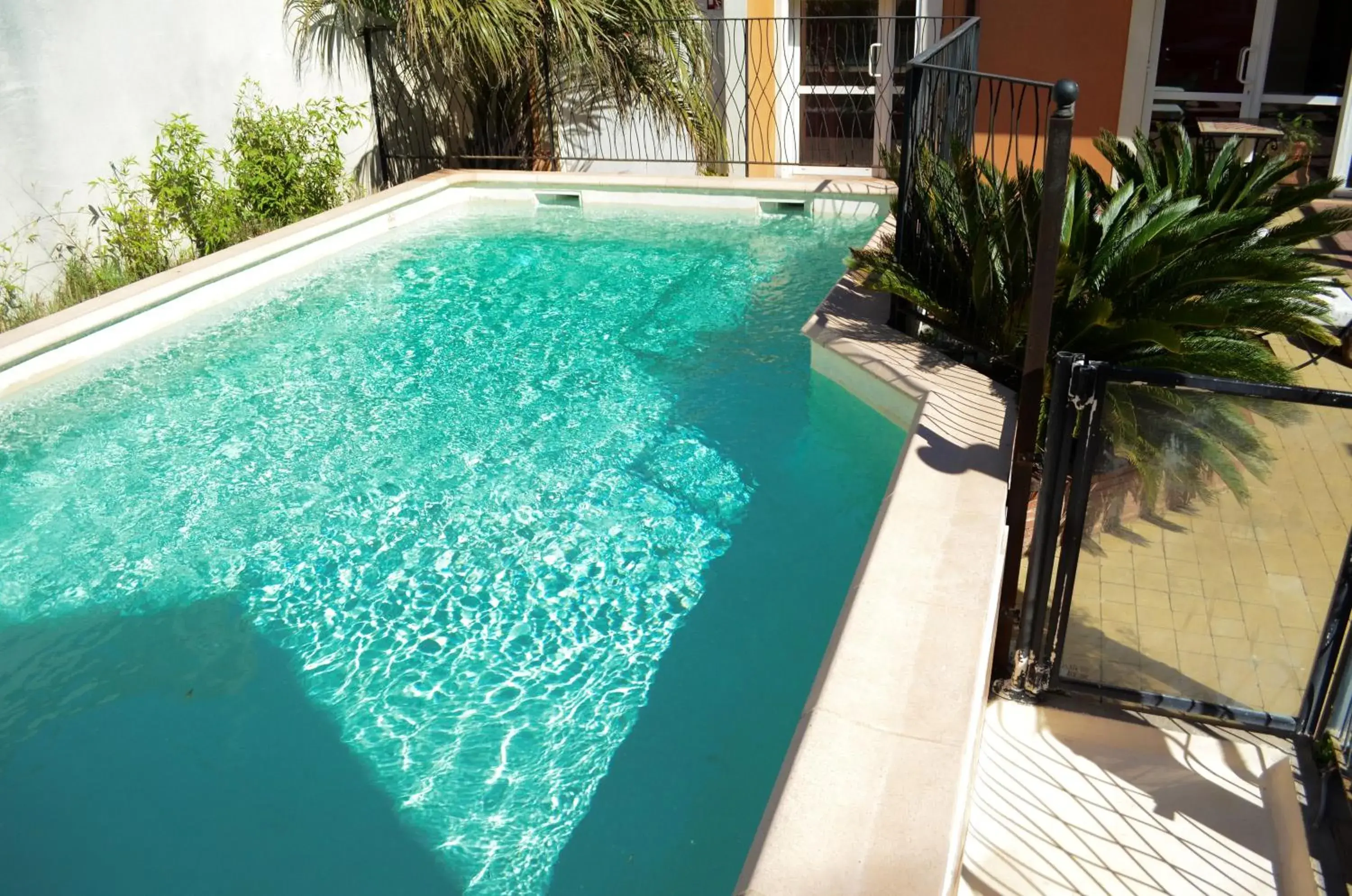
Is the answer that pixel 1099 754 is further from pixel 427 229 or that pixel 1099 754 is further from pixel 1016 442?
pixel 427 229

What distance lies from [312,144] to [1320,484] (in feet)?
27.8

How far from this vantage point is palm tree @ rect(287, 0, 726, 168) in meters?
8.82

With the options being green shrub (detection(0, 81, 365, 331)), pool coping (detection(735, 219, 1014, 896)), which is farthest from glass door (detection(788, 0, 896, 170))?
pool coping (detection(735, 219, 1014, 896))

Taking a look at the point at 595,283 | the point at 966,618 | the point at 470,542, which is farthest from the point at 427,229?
the point at 966,618

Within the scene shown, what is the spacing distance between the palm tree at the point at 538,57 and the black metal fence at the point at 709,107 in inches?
1.0

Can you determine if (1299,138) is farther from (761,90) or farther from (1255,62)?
(761,90)

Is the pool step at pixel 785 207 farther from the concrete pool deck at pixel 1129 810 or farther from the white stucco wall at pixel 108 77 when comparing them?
the concrete pool deck at pixel 1129 810

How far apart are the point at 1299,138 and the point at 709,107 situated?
4994 millimetres

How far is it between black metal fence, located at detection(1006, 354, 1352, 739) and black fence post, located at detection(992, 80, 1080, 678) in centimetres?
7

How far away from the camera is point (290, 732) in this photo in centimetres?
348

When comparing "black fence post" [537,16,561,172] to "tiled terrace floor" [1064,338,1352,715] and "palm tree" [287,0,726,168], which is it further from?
"tiled terrace floor" [1064,338,1352,715]

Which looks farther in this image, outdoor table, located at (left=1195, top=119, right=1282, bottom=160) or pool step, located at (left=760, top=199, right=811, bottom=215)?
pool step, located at (left=760, top=199, right=811, bottom=215)

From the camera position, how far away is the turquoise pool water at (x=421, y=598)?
310cm

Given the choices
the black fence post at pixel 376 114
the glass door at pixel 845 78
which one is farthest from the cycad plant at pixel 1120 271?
the black fence post at pixel 376 114
